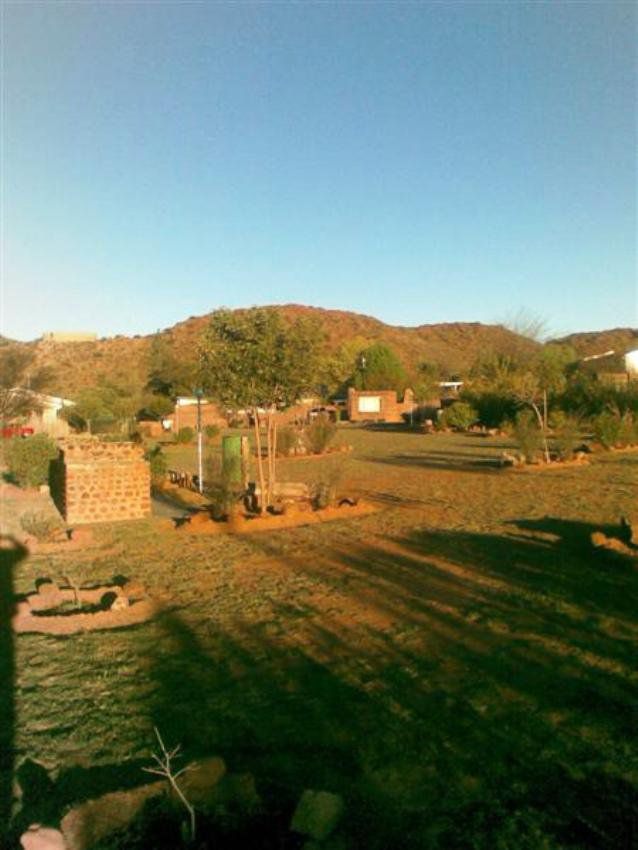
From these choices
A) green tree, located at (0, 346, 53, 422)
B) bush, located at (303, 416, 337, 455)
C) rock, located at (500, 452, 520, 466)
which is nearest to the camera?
rock, located at (500, 452, 520, 466)

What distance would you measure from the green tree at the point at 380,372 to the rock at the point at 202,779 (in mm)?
61370

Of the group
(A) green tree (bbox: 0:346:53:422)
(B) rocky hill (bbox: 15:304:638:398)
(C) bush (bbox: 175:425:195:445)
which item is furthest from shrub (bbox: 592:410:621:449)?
(B) rocky hill (bbox: 15:304:638:398)

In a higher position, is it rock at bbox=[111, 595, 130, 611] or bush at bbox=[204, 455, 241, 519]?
bush at bbox=[204, 455, 241, 519]

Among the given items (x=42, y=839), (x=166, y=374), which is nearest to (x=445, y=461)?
(x=42, y=839)

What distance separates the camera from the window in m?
57.8

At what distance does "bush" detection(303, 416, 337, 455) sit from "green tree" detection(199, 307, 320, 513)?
1429 cm

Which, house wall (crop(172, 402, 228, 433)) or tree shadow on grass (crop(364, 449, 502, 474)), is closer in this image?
tree shadow on grass (crop(364, 449, 502, 474))

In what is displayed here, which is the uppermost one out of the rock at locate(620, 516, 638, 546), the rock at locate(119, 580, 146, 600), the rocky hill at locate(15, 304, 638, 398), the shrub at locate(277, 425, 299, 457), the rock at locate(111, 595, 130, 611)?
the rocky hill at locate(15, 304, 638, 398)

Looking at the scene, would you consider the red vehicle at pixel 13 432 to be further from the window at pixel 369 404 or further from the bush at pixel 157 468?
the window at pixel 369 404

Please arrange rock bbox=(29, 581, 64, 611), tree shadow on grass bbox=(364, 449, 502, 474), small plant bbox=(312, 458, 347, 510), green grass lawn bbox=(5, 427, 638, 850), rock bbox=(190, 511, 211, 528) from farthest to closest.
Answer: tree shadow on grass bbox=(364, 449, 502, 474)
small plant bbox=(312, 458, 347, 510)
rock bbox=(190, 511, 211, 528)
rock bbox=(29, 581, 64, 611)
green grass lawn bbox=(5, 427, 638, 850)

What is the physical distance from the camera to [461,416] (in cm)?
4219

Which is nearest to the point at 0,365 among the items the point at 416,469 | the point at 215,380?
the point at 416,469

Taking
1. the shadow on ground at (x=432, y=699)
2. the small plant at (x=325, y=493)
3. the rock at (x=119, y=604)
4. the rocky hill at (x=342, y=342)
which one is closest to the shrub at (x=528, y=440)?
the small plant at (x=325, y=493)

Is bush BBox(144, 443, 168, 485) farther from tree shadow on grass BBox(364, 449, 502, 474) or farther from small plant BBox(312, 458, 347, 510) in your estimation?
tree shadow on grass BBox(364, 449, 502, 474)
